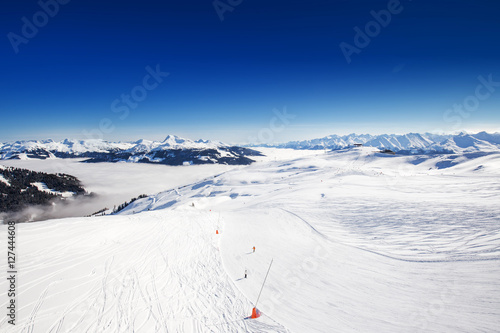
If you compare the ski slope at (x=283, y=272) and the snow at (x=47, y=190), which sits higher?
the ski slope at (x=283, y=272)

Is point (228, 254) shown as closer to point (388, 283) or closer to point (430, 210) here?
point (388, 283)

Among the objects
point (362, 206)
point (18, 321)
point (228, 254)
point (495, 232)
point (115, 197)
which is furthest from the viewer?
point (115, 197)

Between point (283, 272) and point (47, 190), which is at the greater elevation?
point (283, 272)

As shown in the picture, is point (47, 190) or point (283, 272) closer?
point (283, 272)

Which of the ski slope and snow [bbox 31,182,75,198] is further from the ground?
the ski slope

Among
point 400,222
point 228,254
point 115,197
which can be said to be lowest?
point 115,197

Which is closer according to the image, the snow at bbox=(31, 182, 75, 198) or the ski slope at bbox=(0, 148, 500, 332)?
the ski slope at bbox=(0, 148, 500, 332)

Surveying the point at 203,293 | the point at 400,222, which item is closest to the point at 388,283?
the point at 400,222

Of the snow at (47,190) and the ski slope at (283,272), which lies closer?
the ski slope at (283,272)
